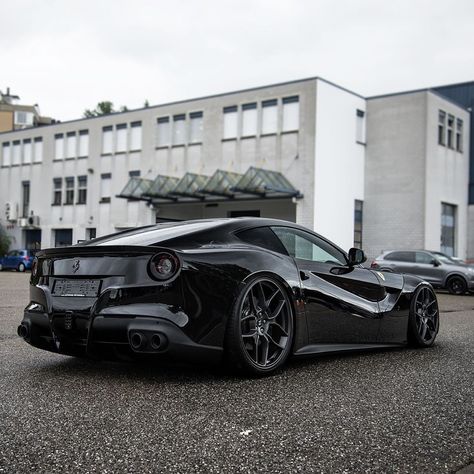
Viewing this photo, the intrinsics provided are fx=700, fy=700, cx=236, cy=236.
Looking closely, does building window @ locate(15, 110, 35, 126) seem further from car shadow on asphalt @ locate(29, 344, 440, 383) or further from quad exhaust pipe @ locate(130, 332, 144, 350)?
quad exhaust pipe @ locate(130, 332, 144, 350)

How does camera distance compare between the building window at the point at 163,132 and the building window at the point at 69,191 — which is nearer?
the building window at the point at 163,132

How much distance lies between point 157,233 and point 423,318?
10.2ft

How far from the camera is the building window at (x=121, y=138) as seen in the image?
40231mm

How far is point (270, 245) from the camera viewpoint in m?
5.63

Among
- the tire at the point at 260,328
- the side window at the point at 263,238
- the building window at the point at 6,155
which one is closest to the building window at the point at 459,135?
the building window at the point at 6,155

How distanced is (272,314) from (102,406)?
1.59 metres

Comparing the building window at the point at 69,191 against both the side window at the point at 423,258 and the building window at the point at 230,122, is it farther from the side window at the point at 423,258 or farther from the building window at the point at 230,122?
the side window at the point at 423,258

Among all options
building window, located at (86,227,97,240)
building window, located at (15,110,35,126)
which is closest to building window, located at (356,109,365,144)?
building window, located at (86,227,97,240)

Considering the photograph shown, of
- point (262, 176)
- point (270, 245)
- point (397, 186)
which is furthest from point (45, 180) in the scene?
point (270, 245)

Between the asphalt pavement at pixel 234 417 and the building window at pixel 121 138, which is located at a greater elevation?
the building window at pixel 121 138

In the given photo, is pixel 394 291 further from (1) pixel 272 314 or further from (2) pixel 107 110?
(2) pixel 107 110

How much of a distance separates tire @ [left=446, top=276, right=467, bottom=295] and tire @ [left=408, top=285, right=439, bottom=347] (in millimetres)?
15676

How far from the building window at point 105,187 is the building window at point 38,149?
6.30 meters

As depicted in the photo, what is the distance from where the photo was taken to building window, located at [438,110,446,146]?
34000 mm
